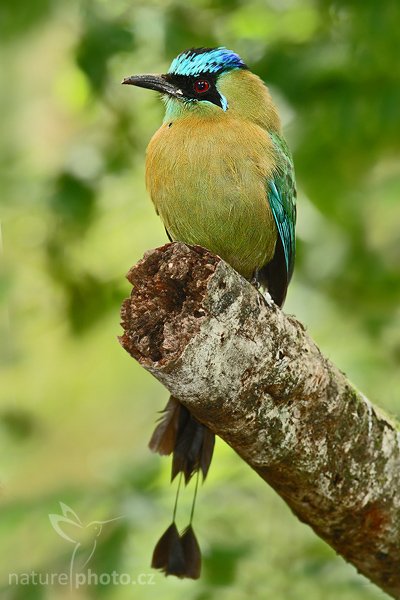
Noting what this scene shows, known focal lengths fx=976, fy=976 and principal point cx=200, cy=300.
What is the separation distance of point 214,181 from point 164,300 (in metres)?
1.07

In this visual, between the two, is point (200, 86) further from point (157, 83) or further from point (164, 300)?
point (164, 300)

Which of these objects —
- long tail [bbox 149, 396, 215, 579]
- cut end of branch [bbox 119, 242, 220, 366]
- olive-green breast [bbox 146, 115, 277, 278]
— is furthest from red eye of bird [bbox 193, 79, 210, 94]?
cut end of branch [bbox 119, 242, 220, 366]

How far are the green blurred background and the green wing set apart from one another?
40cm

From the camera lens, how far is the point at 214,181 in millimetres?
3734

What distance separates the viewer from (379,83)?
4938 millimetres

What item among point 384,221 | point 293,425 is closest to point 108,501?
point 293,425

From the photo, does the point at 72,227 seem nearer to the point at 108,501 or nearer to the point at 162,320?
the point at 108,501

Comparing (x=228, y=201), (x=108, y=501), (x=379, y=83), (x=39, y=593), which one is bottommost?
(x=39, y=593)

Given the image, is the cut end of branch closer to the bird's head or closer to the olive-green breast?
the olive-green breast

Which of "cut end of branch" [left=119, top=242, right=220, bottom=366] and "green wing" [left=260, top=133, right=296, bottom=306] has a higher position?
"green wing" [left=260, top=133, right=296, bottom=306]

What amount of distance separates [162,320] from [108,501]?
1.34 metres

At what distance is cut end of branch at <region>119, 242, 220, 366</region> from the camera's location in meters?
2.72

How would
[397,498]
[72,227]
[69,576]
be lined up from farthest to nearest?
[72,227]
[69,576]
[397,498]

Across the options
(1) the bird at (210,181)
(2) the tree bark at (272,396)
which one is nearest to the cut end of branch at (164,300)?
(2) the tree bark at (272,396)
